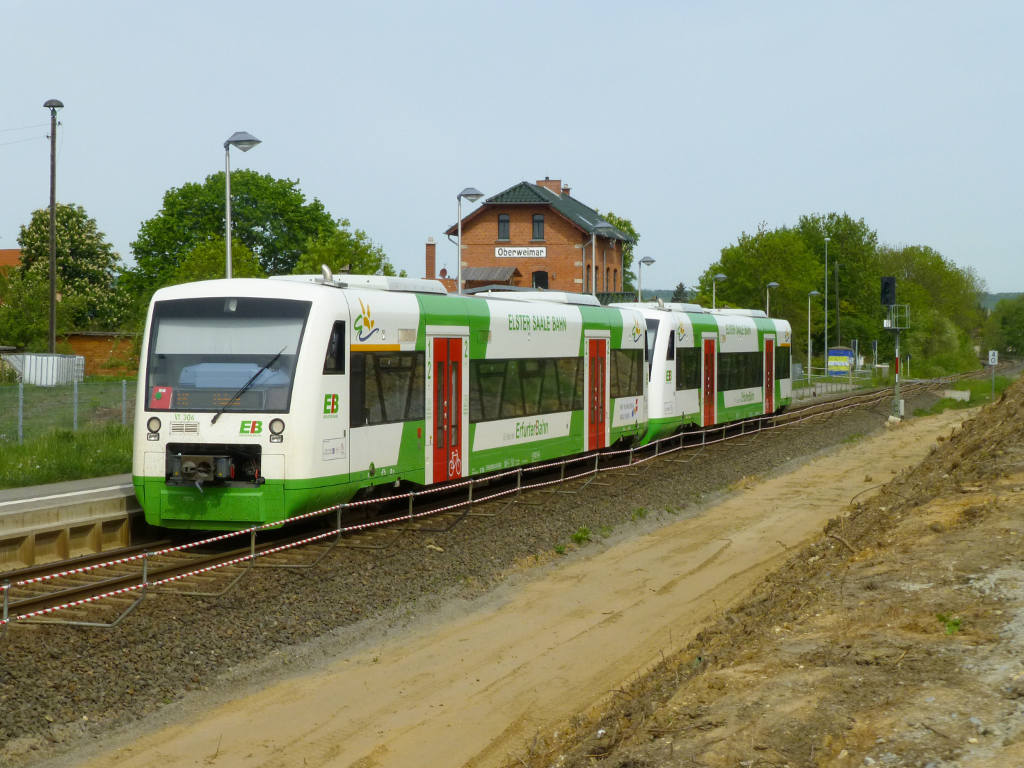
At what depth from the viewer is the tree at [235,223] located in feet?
244

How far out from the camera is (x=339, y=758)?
853cm

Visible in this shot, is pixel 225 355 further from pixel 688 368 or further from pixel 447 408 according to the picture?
pixel 688 368

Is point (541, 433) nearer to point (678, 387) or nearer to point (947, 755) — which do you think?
point (678, 387)

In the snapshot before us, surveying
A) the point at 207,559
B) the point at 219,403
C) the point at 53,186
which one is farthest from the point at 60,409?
the point at 219,403

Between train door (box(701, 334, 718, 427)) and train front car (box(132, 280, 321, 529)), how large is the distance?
1715 centimetres

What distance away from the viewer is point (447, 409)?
17.5m

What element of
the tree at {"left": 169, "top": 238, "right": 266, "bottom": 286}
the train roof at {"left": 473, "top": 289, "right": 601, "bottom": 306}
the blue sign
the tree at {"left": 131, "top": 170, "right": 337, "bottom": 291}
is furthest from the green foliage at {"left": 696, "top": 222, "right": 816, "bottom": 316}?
the train roof at {"left": 473, "top": 289, "right": 601, "bottom": 306}

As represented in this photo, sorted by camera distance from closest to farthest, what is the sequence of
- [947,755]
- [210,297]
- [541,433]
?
[947,755] < [210,297] < [541,433]

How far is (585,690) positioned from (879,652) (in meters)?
2.75

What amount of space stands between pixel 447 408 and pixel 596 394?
243 inches

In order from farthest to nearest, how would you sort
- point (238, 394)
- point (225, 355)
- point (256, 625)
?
point (225, 355)
point (238, 394)
point (256, 625)

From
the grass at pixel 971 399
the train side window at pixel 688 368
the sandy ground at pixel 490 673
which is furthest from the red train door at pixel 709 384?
the grass at pixel 971 399

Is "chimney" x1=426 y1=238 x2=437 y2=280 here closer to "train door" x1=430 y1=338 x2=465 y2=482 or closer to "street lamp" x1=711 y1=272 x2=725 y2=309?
"street lamp" x1=711 y1=272 x2=725 y2=309

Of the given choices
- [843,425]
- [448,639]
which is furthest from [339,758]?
[843,425]
